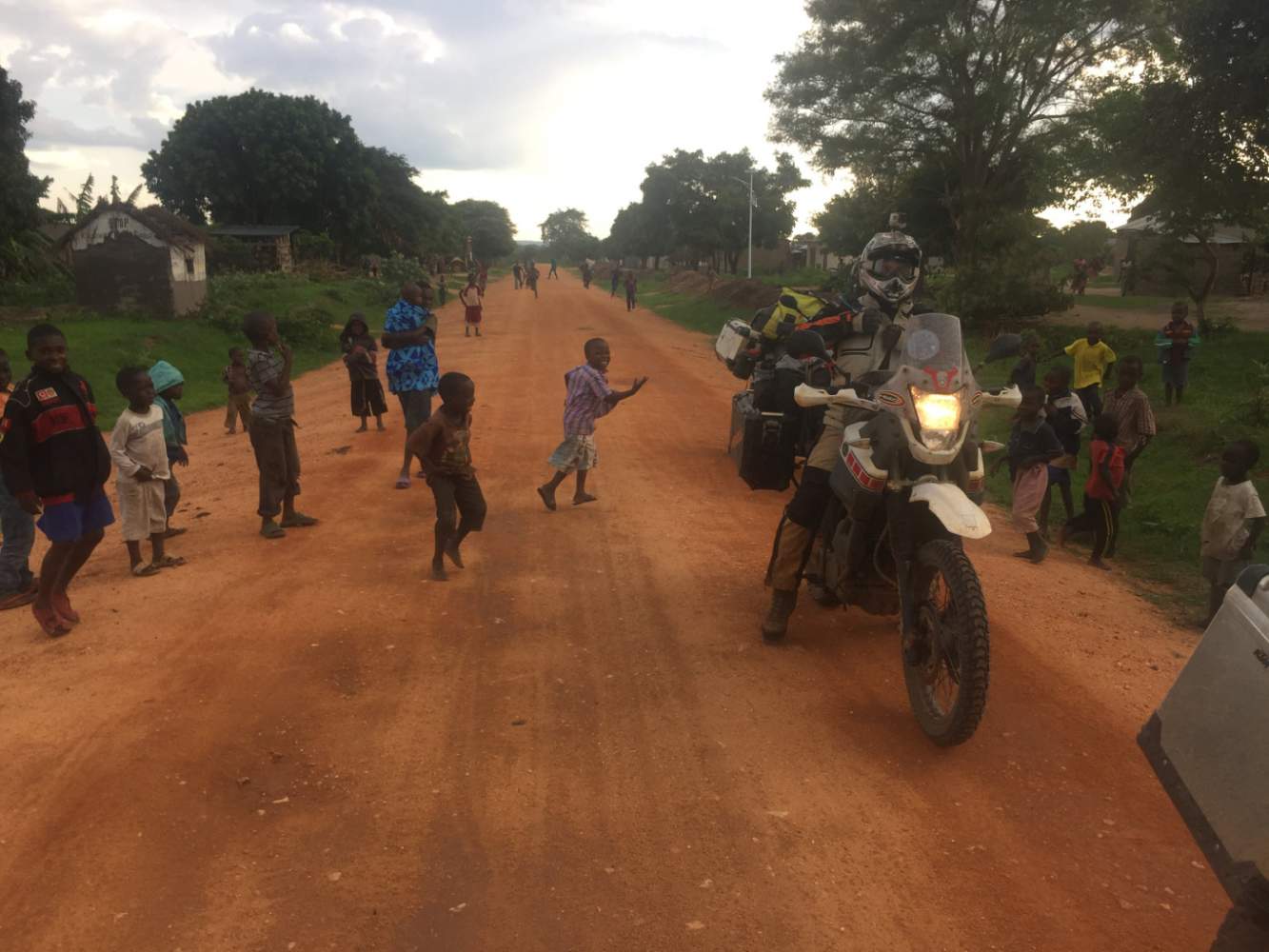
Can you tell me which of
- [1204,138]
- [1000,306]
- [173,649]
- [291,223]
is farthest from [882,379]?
[291,223]

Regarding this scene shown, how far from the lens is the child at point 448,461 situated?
6.03 meters

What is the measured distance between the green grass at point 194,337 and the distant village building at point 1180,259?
18668 millimetres

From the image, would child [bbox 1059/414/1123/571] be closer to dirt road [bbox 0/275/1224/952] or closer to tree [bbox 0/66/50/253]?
dirt road [bbox 0/275/1224/952]

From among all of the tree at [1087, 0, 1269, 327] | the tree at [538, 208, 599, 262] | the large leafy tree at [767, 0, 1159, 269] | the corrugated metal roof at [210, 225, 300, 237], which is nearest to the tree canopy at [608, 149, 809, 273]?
the corrugated metal roof at [210, 225, 300, 237]

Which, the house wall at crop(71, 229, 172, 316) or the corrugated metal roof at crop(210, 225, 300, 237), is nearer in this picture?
the house wall at crop(71, 229, 172, 316)

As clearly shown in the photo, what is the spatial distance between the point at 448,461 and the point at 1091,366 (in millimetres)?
8268

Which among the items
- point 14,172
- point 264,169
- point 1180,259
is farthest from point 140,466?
point 264,169

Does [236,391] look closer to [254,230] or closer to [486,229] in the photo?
[254,230]

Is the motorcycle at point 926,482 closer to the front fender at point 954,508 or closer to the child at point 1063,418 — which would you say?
the front fender at point 954,508

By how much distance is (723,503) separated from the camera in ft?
27.2

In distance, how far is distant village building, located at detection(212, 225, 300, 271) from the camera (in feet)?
138

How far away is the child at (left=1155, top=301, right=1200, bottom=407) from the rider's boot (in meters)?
10.4

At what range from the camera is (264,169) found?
1907 inches

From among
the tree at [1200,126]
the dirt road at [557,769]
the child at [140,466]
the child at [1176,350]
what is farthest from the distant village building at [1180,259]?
the child at [140,466]
